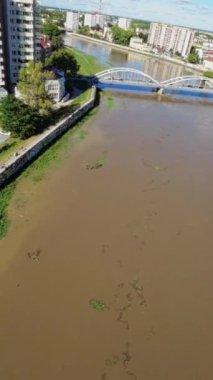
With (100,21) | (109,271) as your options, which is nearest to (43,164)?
(109,271)

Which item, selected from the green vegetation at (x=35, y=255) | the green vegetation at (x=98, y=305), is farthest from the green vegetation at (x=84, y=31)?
the green vegetation at (x=98, y=305)

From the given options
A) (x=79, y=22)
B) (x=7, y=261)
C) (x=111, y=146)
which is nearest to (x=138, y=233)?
(x=7, y=261)

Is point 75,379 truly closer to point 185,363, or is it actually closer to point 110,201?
point 185,363

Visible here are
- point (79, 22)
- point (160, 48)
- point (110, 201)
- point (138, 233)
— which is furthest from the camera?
point (79, 22)

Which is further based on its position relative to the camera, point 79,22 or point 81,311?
point 79,22

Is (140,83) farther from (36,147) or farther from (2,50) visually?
(36,147)

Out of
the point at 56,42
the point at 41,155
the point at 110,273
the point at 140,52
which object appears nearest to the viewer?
the point at 110,273

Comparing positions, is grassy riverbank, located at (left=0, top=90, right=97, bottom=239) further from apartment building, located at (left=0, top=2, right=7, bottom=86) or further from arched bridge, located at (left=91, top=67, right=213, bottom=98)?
arched bridge, located at (left=91, top=67, right=213, bottom=98)
